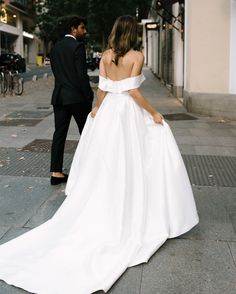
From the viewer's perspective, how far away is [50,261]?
3.47 metres

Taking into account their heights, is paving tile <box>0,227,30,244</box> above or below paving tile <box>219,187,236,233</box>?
below

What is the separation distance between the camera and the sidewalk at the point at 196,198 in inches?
131

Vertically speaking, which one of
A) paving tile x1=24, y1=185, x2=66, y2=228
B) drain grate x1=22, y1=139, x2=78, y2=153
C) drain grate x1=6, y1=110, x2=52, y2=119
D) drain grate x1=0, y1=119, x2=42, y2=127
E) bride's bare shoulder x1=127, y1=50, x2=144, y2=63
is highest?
bride's bare shoulder x1=127, y1=50, x2=144, y2=63

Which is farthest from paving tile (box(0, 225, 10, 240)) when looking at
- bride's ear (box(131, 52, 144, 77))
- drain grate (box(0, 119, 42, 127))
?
drain grate (box(0, 119, 42, 127))

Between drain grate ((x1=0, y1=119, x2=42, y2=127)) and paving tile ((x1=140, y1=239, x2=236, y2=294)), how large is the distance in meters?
7.07

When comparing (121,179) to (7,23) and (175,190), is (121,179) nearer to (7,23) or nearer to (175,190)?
(175,190)

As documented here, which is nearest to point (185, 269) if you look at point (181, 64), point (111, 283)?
point (111, 283)

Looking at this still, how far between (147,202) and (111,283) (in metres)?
0.86

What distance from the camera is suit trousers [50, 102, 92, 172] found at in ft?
18.7

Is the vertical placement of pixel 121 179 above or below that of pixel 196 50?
below

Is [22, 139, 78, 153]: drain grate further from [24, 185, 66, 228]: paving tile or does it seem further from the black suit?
[24, 185, 66, 228]: paving tile

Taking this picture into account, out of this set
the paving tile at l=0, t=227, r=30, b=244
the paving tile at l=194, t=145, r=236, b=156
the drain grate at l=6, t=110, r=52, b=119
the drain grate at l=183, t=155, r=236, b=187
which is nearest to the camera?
the paving tile at l=0, t=227, r=30, b=244

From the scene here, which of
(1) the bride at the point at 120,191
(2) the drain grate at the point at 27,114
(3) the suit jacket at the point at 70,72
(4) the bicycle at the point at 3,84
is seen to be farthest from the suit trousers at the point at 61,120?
(4) the bicycle at the point at 3,84

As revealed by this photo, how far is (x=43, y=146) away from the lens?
26.4 feet
